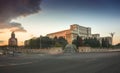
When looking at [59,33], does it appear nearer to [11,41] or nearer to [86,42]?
[86,42]

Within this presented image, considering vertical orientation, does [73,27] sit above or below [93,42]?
above

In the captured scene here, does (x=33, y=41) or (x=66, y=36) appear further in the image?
(x=66, y=36)

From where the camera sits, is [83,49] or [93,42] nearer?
[83,49]

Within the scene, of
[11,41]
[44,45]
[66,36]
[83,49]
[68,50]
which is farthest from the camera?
[66,36]

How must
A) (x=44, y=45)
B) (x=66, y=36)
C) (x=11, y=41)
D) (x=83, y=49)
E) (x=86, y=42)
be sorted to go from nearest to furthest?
1. (x=83, y=49)
2. (x=44, y=45)
3. (x=11, y=41)
4. (x=86, y=42)
5. (x=66, y=36)

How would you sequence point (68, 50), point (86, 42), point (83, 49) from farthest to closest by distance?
point (86, 42), point (83, 49), point (68, 50)

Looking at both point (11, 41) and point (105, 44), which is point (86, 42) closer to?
point (105, 44)

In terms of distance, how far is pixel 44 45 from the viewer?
444ft

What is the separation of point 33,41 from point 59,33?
57.8 meters

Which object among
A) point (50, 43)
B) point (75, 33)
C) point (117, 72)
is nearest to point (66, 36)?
point (75, 33)

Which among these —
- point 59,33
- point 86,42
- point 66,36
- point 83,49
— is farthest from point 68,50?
point 59,33

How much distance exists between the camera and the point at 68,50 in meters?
102

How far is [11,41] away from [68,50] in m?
63.4

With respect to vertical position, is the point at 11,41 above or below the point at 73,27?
below
